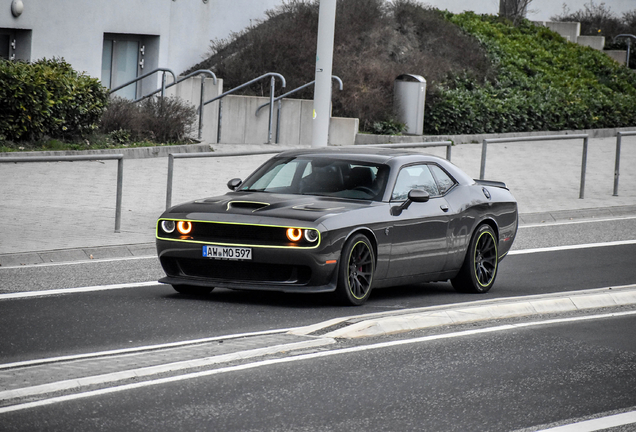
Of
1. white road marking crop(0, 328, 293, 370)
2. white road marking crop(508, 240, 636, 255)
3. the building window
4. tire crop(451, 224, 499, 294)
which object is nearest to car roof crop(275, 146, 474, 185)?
tire crop(451, 224, 499, 294)

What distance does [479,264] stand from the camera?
10656 mm

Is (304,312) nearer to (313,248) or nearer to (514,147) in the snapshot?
(313,248)

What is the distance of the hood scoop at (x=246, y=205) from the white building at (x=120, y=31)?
1527 centimetres

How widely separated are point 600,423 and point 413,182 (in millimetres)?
4499

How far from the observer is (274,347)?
7.34 m

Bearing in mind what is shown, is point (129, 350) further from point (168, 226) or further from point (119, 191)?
point (119, 191)

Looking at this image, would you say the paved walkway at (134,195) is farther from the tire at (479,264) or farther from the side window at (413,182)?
the tire at (479,264)

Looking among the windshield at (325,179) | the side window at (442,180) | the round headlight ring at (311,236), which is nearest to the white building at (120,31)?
the windshield at (325,179)

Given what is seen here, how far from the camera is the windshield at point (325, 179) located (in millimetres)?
9773

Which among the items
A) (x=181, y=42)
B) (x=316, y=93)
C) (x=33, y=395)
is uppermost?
(x=181, y=42)

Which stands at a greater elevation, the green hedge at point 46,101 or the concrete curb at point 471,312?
the green hedge at point 46,101

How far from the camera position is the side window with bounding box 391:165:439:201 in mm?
9914

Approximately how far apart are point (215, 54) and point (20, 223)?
53.7 feet

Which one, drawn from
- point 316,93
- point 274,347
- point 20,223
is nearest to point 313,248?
point 274,347
